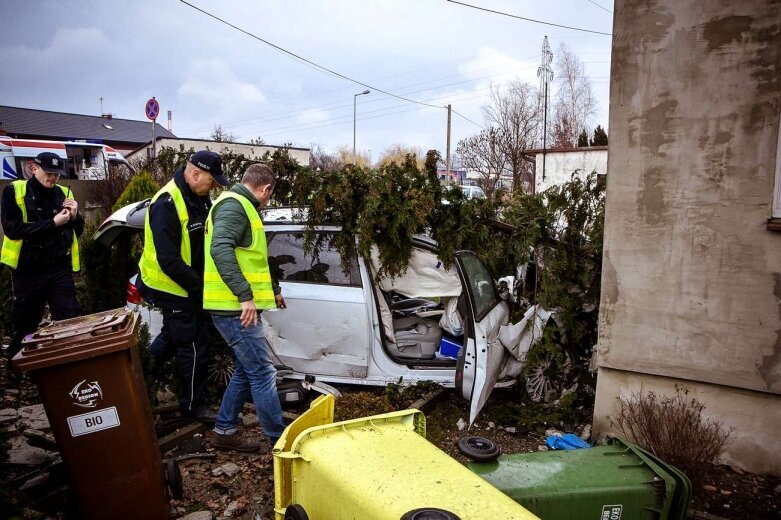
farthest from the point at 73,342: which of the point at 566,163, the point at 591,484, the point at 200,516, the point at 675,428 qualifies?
the point at 566,163

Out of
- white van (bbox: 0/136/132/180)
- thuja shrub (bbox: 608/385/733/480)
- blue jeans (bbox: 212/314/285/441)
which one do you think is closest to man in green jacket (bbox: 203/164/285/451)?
blue jeans (bbox: 212/314/285/441)

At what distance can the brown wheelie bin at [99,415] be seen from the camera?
2752mm

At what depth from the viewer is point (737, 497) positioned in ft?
12.2

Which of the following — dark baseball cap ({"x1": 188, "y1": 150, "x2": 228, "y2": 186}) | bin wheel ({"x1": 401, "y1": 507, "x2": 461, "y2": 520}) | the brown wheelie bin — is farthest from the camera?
dark baseball cap ({"x1": 188, "y1": 150, "x2": 228, "y2": 186})

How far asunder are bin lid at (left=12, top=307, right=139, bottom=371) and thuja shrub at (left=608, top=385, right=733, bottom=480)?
3473mm

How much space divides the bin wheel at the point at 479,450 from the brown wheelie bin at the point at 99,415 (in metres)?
1.69

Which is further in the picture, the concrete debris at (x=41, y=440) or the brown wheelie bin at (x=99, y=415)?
the concrete debris at (x=41, y=440)

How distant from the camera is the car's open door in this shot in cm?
427

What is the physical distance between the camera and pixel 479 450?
2.74m

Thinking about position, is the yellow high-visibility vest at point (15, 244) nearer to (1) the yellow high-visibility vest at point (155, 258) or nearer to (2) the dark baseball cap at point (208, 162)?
(1) the yellow high-visibility vest at point (155, 258)

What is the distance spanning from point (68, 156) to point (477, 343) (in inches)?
892

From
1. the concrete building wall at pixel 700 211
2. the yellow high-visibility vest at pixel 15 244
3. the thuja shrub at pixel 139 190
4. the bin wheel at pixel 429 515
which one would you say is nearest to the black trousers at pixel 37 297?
the yellow high-visibility vest at pixel 15 244

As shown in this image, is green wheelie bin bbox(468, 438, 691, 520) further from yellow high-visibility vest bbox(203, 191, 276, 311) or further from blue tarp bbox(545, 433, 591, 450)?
yellow high-visibility vest bbox(203, 191, 276, 311)

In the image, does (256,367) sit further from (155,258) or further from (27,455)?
(27,455)
